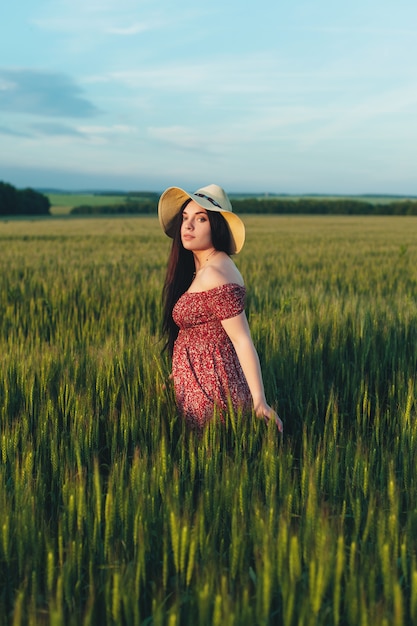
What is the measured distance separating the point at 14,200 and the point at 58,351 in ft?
217

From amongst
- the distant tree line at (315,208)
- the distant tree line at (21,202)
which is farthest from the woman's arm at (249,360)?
the distant tree line at (21,202)

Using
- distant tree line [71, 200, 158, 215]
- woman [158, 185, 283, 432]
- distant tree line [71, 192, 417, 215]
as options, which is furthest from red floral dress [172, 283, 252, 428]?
distant tree line [71, 200, 158, 215]

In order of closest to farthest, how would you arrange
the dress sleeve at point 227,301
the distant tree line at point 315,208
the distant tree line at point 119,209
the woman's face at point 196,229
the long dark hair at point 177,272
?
the dress sleeve at point 227,301 < the woman's face at point 196,229 < the long dark hair at point 177,272 < the distant tree line at point 315,208 < the distant tree line at point 119,209

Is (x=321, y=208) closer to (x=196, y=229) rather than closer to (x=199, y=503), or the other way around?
(x=196, y=229)

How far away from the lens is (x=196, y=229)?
263cm

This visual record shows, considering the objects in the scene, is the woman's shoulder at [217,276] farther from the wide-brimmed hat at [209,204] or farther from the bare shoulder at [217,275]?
the wide-brimmed hat at [209,204]

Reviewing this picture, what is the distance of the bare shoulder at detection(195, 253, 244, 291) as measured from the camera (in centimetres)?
255

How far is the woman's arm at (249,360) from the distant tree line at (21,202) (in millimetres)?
65926

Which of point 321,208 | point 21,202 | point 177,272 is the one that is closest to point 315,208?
point 321,208

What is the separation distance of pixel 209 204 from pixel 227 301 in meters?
0.40

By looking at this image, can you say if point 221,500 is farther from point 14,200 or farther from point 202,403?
point 14,200

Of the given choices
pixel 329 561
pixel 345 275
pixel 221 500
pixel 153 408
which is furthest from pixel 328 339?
pixel 345 275

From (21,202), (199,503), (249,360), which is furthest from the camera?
(21,202)

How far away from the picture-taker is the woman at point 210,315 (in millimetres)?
2506
